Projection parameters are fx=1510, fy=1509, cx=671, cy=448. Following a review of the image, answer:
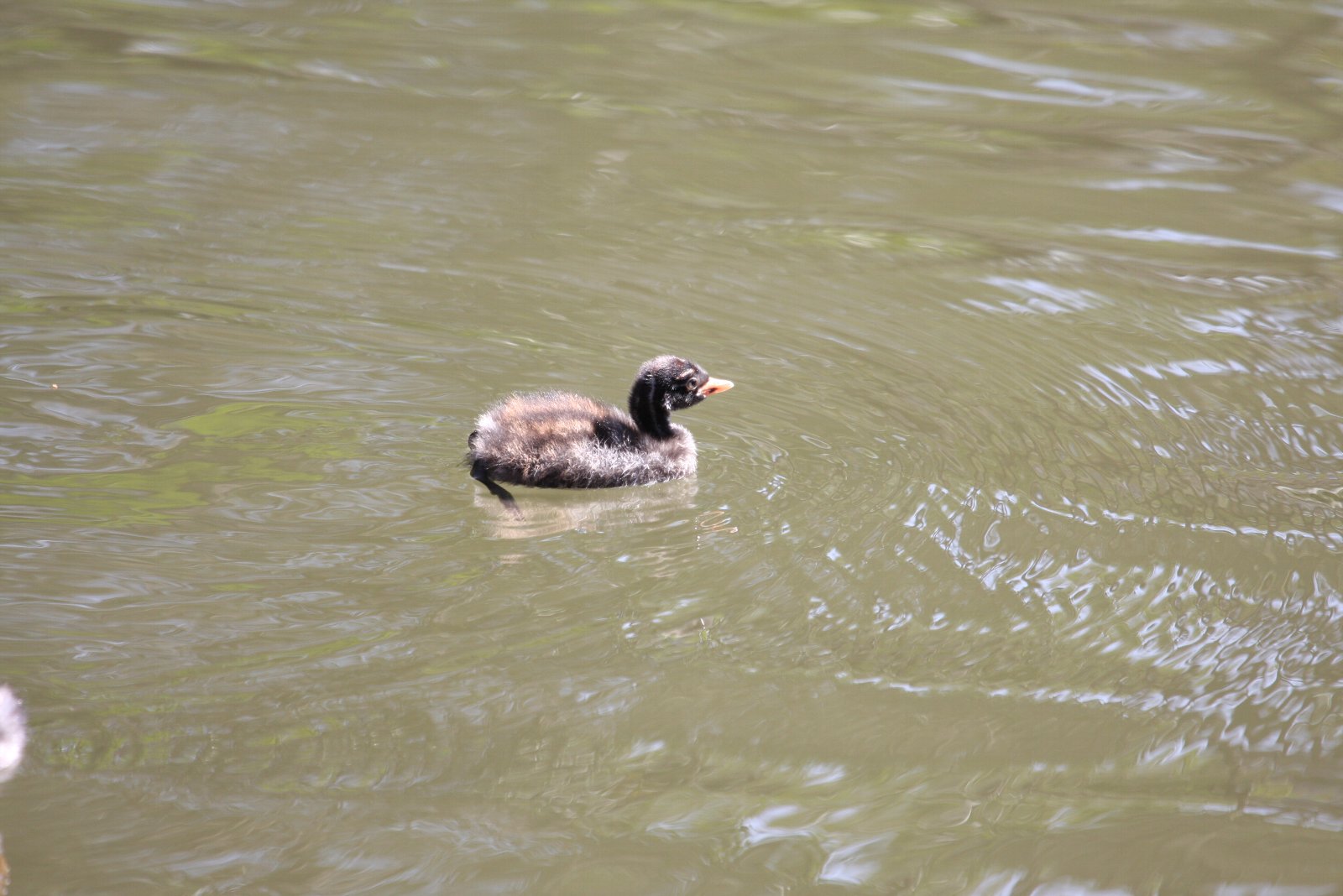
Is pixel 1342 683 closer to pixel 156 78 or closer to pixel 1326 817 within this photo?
pixel 1326 817

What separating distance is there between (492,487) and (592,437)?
39 cm

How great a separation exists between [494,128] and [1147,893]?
6.28 meters

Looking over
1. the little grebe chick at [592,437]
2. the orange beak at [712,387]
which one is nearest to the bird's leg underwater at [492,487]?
the little grebe chick at [592,437]

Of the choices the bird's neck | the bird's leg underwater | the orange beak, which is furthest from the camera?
the orange beak

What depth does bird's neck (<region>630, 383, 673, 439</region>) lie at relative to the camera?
5.47 meters

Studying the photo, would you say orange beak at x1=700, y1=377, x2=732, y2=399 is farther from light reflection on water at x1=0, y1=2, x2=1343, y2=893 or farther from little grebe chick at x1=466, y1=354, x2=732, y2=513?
light reflection on water at x1=0, y1=2, x2=1343, y2=893

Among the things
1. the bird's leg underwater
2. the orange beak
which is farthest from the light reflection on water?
the orange beak

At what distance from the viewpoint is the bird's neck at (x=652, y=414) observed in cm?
547

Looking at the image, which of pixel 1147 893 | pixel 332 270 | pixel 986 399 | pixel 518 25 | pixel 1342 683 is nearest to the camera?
pixel 1147 893

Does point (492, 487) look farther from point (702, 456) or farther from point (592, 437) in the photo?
point (702, 456)

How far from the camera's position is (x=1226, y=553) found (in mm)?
4801

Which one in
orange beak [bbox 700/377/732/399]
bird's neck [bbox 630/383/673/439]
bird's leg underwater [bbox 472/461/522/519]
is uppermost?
orange beak [bbox 700/377/732/399]

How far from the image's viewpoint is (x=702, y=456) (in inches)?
219

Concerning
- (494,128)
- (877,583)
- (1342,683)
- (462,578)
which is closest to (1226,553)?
(1342,683)
